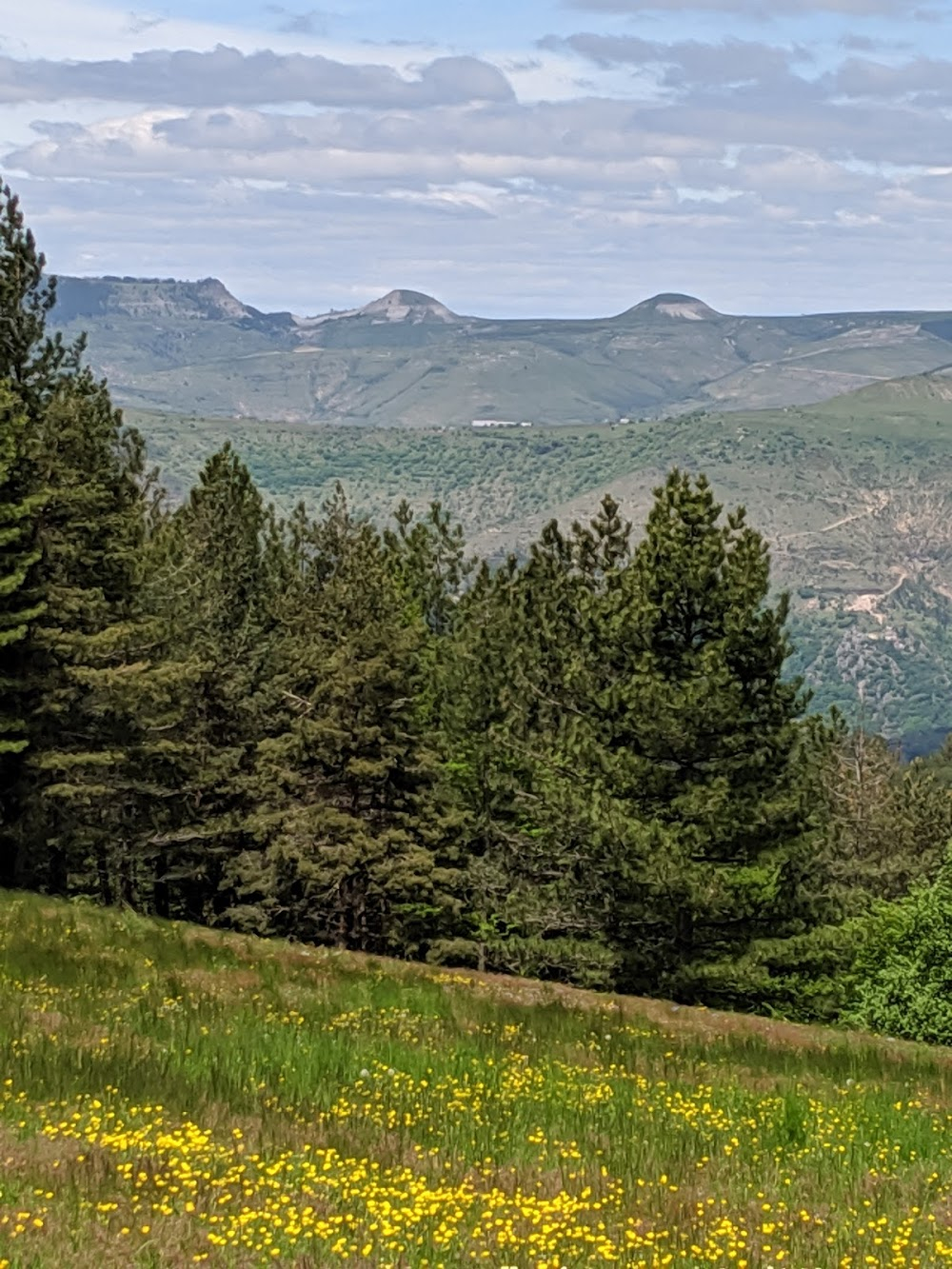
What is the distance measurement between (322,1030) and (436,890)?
24676 millimetres

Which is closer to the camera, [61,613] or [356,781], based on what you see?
[61,613]

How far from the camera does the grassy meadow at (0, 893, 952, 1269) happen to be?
23.4ft

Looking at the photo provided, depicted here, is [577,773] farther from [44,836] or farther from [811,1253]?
[811,1253]

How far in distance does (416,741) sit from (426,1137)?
96.4ft

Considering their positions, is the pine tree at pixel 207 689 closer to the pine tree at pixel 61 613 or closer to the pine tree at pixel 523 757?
the pine tree at pixel 61 613

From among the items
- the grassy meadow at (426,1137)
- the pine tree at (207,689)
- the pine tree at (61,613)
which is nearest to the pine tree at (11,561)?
the pine tree at (61,613)

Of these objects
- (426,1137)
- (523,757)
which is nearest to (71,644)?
(523,757)

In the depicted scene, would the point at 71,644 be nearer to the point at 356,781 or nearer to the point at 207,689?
the point at 356,781

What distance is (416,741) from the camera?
3884cm

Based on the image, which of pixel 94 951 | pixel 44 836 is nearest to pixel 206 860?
pixel 44 836

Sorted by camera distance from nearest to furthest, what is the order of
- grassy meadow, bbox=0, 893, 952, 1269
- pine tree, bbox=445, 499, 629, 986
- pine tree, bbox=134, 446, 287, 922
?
1. grassy meadow, bbox=0, 893, 952, 1269
2. pine tree, bbox=445, 499, 629, 986
3. pine tree, bbox=134, 446, 287, 922

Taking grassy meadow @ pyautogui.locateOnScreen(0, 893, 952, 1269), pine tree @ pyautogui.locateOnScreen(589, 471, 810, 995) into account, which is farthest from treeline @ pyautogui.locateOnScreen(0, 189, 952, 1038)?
grassy meadow @ pyautogui.locateOnScreen(0, 893, 952, 1269)

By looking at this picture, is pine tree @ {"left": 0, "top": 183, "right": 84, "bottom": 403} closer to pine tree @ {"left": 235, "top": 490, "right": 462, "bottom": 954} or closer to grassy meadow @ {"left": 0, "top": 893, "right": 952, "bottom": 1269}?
pine tree @ {"left": 235, "top": 490, "right": 462, "bottom": 954}

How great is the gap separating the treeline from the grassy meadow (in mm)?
12598
